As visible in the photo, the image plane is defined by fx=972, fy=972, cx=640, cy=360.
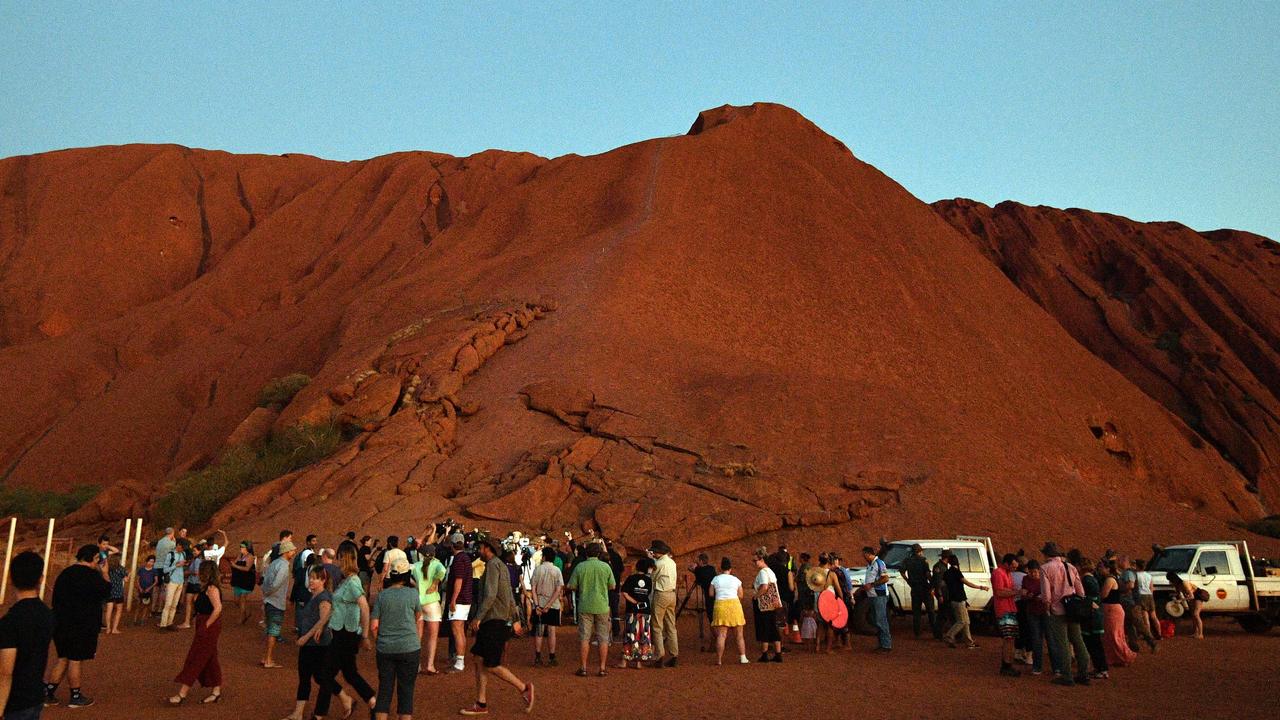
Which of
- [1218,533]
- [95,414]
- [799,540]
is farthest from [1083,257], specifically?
[95,414]

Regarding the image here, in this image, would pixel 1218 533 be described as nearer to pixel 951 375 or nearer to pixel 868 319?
pixel 951 375

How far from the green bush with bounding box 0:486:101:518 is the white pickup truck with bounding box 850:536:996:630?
29.5 m

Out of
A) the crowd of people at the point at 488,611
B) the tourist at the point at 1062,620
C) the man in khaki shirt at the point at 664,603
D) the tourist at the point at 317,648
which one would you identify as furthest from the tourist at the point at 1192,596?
the tourist at the point at 317,648

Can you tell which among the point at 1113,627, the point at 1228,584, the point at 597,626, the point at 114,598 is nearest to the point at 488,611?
the point at 597,626

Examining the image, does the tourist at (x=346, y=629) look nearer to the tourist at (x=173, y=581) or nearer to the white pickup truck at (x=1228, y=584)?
the tourist at (x=173, y=581)

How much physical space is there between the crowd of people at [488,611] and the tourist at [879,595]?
0.09ft

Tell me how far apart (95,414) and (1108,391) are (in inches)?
1775

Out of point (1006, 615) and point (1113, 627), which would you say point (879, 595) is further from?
point (1113, 627)

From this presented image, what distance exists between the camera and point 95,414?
44.7 metres

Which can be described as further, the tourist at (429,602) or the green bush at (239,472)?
the green bush at (239,472)

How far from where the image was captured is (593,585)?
39.5 feet

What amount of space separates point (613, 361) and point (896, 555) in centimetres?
1480

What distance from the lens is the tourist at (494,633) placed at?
388 inches

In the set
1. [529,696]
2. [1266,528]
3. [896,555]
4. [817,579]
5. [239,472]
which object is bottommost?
[529,696]
